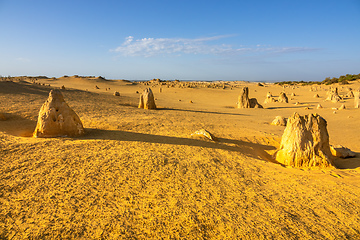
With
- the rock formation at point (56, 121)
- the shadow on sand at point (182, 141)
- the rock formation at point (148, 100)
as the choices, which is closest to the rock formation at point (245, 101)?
the rock formation at point (148, 100)

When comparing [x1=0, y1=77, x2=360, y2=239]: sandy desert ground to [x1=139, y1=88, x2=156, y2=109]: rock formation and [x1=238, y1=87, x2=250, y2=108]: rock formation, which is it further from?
[x1=238, y1=87, x2=250, y2=108]: rock formation

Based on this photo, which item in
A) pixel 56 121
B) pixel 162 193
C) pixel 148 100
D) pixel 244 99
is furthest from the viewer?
pixel 244 99

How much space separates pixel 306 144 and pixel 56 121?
22.9 ft

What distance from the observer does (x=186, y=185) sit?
12.6 ft

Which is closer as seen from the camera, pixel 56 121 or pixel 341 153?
pixel 56 121

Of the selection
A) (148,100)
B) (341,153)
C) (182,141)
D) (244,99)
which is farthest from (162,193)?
(244,99)

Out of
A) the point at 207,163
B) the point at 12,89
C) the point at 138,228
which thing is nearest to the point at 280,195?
the point at 207,163

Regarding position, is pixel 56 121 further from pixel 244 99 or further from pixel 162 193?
pixel 244 99

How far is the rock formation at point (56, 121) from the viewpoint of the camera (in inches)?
235

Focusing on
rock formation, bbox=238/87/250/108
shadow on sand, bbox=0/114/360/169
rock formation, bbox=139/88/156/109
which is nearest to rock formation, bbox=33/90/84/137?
shadow on sand, bbox=0/114/360/169

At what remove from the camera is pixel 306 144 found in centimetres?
575

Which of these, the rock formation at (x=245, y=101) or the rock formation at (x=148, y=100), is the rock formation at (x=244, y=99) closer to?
the rock formation at (x=245, y=101)

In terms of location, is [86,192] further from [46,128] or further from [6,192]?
[46,128]

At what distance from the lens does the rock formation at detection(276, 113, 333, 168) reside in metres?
5.61
